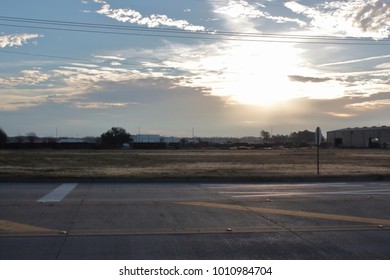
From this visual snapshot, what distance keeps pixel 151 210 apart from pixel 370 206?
5420 mm

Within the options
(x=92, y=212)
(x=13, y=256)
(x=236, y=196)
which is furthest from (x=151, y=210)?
(x=13, y=256)

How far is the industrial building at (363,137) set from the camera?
144 m

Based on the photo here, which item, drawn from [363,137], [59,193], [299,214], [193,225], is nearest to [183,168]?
[59,193]

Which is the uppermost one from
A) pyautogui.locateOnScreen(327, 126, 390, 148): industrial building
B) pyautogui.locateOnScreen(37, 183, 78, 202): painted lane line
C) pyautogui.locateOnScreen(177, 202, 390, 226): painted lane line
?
pyautogui.locateOnScreen(327, 126, 390, 148): industrial building

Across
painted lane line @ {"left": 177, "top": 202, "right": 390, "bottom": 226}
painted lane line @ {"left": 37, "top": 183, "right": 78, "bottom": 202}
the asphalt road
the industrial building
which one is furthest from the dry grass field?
the industrial building

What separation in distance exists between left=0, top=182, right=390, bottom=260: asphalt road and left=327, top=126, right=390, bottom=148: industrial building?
134m

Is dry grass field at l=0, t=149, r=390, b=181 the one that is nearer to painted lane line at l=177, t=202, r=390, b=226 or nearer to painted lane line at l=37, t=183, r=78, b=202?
painted lane line at l=37, t=183, r=78, b=202

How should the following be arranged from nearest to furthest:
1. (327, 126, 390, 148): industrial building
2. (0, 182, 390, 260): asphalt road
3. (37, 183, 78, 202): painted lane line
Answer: (0, 182, 390, 260): asphalt road < (37, 183, 78, 202): painted lane line < (327, 126, 390, 148): industrial building

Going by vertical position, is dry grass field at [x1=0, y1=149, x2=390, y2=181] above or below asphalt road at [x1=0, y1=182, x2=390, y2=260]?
above

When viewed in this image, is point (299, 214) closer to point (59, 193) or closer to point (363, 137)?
point (59, 193)

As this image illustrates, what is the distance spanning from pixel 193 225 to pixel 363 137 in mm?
151121

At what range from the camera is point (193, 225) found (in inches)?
357

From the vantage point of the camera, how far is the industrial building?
144 m
